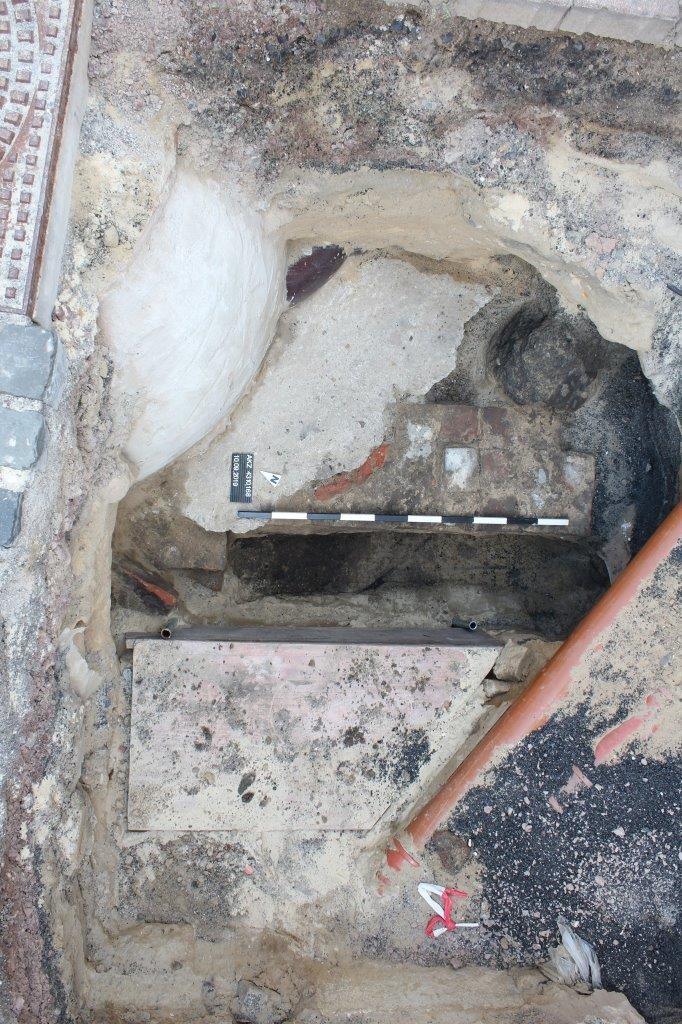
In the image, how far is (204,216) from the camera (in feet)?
7.98

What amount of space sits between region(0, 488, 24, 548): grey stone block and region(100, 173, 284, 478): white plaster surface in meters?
0.53

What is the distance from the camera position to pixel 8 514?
2.04m

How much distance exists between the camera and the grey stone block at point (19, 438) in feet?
6.70

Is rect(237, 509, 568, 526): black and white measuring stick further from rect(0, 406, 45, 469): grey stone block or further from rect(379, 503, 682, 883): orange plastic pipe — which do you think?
rect(0, 406, 45, 469): grey stone block

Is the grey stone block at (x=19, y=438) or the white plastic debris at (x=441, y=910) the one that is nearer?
the grey stone block at (x=19, y=438)

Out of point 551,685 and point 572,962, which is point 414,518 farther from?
point 572,962

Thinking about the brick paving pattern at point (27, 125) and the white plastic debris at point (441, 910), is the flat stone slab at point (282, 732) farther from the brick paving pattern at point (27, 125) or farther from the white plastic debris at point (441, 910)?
the brick paving pattern at point (27, 125)

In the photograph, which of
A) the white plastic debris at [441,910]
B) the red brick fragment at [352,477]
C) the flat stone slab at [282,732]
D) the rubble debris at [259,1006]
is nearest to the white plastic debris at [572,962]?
the white plastic debris at [441,910]

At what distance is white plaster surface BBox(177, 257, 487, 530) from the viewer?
128 inches

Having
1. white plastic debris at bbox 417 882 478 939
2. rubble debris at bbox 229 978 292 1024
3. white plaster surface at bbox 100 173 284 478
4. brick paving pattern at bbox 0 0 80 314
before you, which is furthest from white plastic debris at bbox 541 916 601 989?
brick paving pattern at bbox 0 0 80 314

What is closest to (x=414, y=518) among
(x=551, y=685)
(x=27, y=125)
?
(x=551, y=685)

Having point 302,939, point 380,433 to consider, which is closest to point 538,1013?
point 302,939

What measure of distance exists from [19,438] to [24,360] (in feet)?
0.70

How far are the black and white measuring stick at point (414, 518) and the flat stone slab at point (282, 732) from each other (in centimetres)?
59
